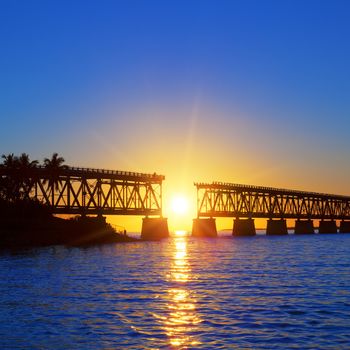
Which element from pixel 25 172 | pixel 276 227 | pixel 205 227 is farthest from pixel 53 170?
pixel 276 227

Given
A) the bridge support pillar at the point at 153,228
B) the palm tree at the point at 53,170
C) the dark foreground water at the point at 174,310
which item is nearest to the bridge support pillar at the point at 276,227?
the bridge support pillar at the point at 153,228

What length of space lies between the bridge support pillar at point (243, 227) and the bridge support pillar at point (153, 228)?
43.1m

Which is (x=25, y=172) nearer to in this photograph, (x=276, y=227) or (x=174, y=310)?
(x=174, y=310)

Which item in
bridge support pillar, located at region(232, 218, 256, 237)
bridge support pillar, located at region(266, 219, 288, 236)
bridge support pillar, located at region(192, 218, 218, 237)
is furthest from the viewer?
bridge support pillar, located at region(266, 219, 288, 236)

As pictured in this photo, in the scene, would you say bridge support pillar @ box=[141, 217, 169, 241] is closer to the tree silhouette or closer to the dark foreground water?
the tree silhouette

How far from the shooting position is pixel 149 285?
35.7m

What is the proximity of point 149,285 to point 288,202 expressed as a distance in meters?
163

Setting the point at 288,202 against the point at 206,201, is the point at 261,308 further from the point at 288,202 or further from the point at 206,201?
the point at 288,202

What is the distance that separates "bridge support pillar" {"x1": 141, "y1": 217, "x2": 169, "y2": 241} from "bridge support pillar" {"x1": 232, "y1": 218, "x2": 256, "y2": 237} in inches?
1697

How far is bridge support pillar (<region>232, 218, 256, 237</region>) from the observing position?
591 feet

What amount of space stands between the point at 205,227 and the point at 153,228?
34355mm

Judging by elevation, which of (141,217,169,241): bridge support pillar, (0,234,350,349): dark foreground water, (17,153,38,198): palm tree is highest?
(17,153,38,198): palm tree

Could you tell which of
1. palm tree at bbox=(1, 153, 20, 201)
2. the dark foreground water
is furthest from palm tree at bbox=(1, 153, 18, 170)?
the dark foreground water

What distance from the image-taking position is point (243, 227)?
18100 cm
